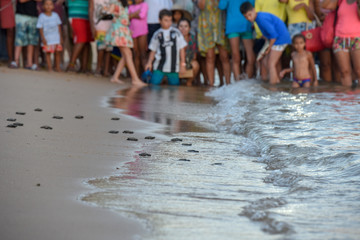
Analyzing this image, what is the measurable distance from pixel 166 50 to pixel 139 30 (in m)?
0.73

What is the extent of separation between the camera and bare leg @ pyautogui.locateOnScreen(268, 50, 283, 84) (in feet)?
35.5

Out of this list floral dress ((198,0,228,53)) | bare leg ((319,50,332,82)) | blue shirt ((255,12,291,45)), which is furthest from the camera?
floral dress ((198,0,228,53))

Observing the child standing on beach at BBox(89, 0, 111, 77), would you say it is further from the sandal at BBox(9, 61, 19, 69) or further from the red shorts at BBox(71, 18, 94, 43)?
the sandal at BBox(9, 61, 19, 69)

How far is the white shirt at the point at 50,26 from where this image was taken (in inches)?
464

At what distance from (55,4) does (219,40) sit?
301cm

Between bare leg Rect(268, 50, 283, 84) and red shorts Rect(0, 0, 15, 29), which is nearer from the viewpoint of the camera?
bare leg Rect(268, 50, 283, 84)

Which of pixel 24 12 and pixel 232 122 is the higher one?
pixel 24 12

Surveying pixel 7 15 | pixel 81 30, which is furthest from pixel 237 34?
pixel 7 15

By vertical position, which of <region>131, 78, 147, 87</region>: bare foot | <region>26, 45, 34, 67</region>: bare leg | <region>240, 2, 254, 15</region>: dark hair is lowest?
<region>131, 78, 147, 87</region>: bare foot

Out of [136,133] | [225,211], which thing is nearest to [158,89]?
[136,133]

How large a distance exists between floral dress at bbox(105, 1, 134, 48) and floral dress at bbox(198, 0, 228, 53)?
49.0 inches

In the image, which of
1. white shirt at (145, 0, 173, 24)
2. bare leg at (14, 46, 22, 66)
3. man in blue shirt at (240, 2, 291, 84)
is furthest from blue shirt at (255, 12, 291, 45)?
bare leg at (14, 46, 22, 66)

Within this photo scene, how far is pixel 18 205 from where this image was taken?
295 centimetres

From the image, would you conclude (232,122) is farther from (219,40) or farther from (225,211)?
(219,40)
